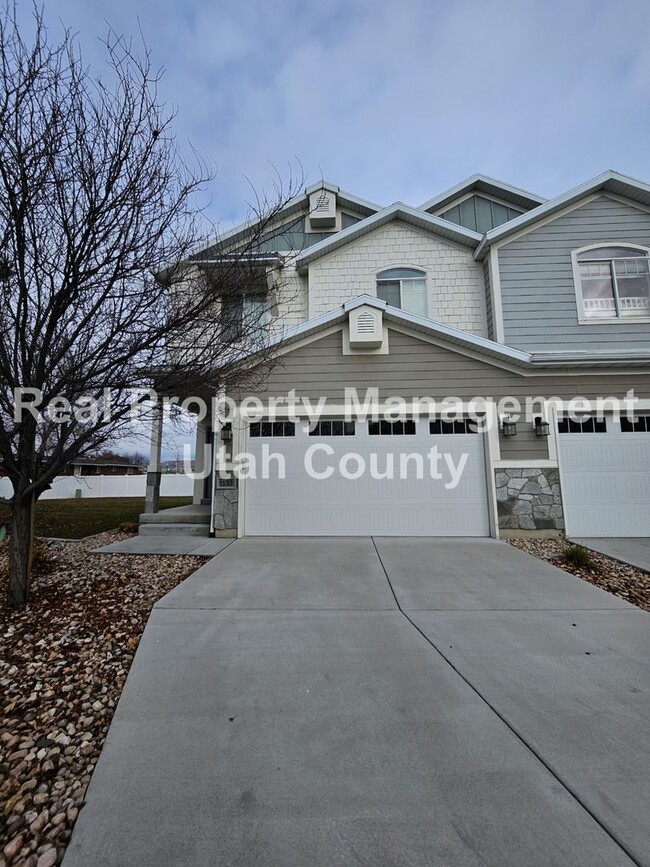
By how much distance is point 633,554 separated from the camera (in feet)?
19.7

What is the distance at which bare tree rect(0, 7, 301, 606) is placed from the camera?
339cm

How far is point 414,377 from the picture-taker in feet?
24.6

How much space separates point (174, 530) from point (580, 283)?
10.2 meters

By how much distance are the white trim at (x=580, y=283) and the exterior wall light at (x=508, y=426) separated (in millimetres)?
3333

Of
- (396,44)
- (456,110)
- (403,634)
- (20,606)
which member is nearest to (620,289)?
(456,110)

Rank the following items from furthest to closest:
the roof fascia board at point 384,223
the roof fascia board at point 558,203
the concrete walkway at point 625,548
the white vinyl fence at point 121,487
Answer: the white vinyl fence at point 121,487 < the roof fascia board at point 384,223 < the roof fascia board at point 558,203 < the concrete walkway at point 625,548

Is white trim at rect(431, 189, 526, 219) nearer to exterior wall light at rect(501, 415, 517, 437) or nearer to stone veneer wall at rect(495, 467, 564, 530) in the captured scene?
exterior wall light at rect(501, 415, 517, 437)

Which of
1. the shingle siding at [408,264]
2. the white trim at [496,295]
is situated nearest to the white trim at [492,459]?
the white trim at [496,295]

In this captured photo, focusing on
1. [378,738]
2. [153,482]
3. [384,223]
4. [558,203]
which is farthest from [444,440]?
[558,203]

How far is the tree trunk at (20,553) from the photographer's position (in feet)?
12.7

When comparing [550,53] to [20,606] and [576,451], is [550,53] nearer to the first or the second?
[576,451]

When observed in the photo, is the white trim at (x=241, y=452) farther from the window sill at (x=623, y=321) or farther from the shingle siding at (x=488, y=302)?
the window sill at (x=623, y=321)

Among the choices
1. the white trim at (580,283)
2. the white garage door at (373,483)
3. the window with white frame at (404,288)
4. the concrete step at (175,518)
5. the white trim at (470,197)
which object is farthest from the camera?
the white trim at (470,197)

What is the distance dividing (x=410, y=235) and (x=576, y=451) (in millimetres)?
6408
